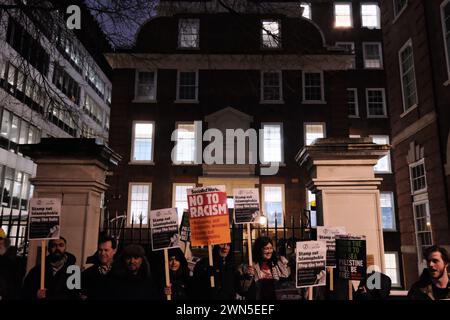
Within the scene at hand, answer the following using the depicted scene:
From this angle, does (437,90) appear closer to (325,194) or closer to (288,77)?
(325,194)

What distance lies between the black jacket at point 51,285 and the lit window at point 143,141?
17.0m

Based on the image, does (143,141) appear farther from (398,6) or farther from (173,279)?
(173,279)

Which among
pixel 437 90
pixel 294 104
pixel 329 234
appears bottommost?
pixel 329 234

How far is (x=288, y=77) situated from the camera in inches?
898

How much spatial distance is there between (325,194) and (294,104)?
17.5 meters

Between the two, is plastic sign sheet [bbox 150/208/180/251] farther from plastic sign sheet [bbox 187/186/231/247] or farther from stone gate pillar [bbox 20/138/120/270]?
stone gate pillar [bbox 20/138/120/270]

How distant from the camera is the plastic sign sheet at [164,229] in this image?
476 centimetres

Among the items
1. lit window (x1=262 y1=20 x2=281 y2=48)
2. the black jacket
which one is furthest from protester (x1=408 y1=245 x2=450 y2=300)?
the black jacket

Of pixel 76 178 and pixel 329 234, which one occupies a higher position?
pixel 76 178

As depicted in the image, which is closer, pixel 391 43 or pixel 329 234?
pixel 329 234

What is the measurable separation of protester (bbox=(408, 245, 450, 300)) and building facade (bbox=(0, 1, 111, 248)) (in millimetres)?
5224

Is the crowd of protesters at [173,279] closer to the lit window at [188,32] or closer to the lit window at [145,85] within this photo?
the lit window at [188,32]

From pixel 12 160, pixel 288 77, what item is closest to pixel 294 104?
pixel 288 77
